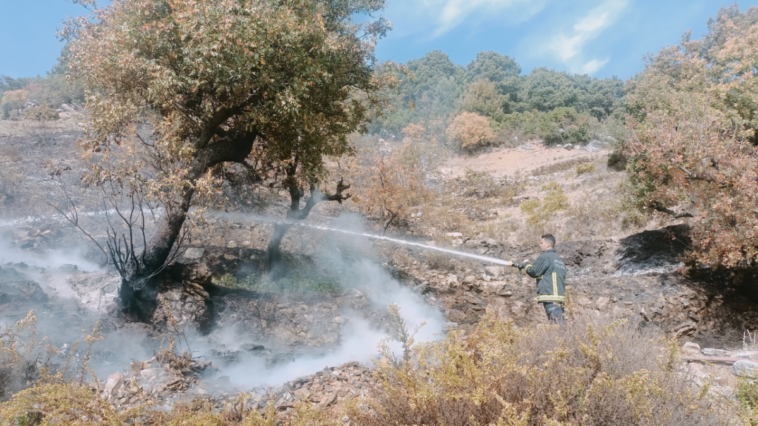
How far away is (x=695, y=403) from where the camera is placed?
262 cm

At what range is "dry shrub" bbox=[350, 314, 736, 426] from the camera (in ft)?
8.20

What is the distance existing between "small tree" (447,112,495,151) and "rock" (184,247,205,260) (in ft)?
80.6

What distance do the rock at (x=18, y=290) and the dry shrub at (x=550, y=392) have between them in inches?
218

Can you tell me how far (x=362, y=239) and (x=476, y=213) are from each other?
20.1 ft

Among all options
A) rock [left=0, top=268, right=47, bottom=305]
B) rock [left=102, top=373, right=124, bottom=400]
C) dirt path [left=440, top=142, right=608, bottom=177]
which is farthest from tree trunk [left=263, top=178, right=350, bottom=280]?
dirt path [left=440, top=142, right=608, bottom=177]

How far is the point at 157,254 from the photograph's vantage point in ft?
21.8

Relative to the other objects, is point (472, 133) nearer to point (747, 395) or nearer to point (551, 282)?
point (551, 282)

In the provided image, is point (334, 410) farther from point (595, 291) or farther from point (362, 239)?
point (362, 239)

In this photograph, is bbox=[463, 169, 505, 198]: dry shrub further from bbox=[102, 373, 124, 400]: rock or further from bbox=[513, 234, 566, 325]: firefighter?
bbox=[102, 373, 124, 400]: rock

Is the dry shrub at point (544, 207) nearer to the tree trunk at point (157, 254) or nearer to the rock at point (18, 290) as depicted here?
the tree trunk at point (157, 254)

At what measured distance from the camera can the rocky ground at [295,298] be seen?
4531 millimetres

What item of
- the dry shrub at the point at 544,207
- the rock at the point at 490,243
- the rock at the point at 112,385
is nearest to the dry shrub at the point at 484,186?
the dry shrub at the point at 544,207

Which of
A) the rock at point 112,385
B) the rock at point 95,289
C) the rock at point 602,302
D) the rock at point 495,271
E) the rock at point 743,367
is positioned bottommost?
the rock at point 602,302

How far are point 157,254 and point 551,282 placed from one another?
19.7 feet
